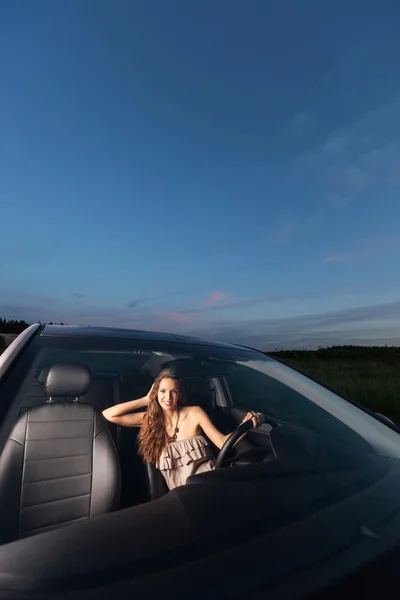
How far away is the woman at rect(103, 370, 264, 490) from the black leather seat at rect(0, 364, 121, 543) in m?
0.41

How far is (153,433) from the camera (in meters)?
2.69

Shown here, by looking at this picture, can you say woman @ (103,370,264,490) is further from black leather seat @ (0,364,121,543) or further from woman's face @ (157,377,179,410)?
black leather seat @ (0,364,121,543)

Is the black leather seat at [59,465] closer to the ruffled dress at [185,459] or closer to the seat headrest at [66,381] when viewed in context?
the seat headrest at [66,381]

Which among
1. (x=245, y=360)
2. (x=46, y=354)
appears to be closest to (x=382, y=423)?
(x=245, y=360)

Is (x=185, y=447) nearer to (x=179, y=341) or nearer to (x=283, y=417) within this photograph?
(x=179, y=341)

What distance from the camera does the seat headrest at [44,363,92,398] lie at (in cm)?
229

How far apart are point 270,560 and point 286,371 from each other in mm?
1558

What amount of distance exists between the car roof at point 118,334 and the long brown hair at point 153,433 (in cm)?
27

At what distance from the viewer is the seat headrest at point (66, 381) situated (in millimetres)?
2293

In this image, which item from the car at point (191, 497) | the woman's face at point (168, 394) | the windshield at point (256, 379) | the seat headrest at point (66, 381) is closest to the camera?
the car at point (191, 497)

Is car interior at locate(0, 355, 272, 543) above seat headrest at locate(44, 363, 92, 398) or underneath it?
underneath

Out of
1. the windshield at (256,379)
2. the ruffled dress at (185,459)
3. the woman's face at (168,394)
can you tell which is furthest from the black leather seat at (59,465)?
the woman's face at (168,394)

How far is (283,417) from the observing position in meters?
3.32

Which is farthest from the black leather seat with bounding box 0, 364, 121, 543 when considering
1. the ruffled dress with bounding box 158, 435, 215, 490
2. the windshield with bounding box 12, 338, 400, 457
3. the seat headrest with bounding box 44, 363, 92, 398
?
the ruffled dress with bounding box 158, 435, 215, 490
